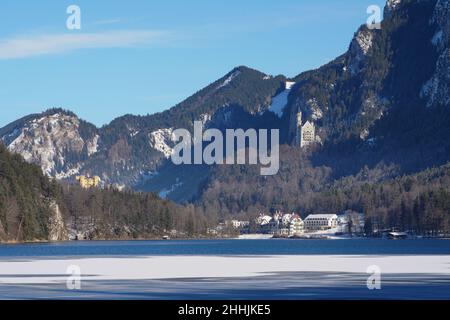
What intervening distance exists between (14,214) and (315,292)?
145m

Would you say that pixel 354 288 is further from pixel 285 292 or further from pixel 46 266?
pixel 46 266

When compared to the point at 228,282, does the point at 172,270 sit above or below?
above

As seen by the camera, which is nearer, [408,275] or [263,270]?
[408,275]

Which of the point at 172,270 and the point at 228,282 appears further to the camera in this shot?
the point at 172,270

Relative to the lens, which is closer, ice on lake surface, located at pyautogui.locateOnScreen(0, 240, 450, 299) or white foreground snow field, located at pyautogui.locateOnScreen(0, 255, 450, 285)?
ice on lake surface, located at pyautogui.locateOnScreen(0, 240, 450, 299)

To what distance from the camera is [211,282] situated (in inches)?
2324

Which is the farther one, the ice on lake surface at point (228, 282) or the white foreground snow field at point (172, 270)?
the white foreground snow field at point (172, 270)
